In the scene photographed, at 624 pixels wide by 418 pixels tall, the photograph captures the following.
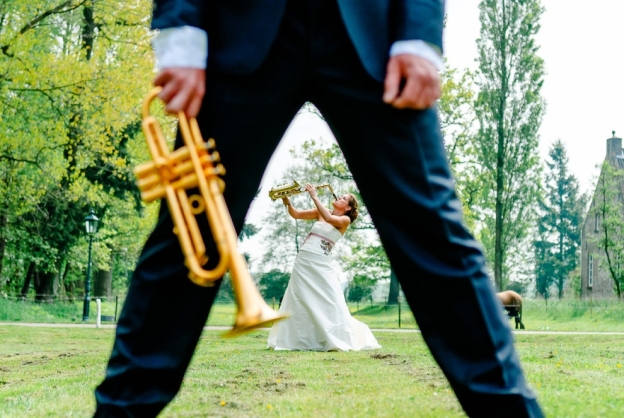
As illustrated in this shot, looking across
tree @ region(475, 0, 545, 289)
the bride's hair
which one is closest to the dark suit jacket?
the bride's hair

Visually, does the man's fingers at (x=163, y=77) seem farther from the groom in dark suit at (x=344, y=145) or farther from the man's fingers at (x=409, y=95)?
the man's fingers at (x=409, y=95)

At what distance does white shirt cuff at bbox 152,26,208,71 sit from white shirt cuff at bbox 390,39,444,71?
0.48 metres

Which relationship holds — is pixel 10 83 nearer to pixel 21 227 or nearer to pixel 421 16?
pixel 21 227

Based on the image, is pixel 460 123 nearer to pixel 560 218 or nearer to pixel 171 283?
pixel 171 283

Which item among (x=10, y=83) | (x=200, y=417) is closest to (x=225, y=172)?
(x=200, y=417)

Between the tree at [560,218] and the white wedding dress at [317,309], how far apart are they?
258ft

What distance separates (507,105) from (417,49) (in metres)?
30.4

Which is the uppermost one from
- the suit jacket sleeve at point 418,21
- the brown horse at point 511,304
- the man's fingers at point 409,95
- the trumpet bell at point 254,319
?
the suit jacket sleeve at point 418,21

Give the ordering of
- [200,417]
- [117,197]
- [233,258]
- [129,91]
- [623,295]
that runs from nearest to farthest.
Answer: [233,258] → [200,417] → [129,91] → [117,197] → [623,295]

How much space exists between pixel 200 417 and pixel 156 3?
2.20 m

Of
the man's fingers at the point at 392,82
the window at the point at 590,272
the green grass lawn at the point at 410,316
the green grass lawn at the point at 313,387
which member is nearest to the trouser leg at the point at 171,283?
the man's fingers at the point at 392,82

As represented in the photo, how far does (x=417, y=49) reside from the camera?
182cm

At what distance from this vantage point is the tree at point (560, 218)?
84062 millimetres

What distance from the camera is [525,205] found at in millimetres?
32438
